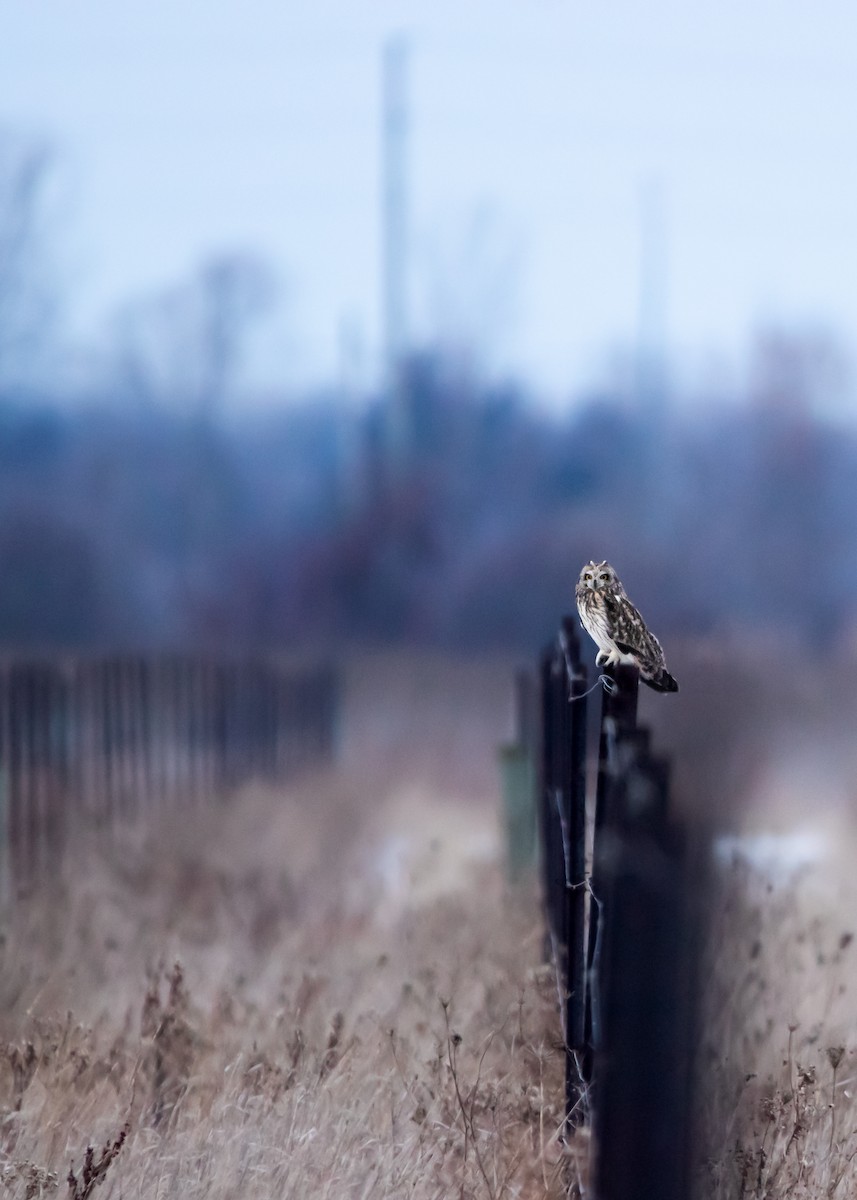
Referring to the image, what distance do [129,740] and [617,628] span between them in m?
8.62

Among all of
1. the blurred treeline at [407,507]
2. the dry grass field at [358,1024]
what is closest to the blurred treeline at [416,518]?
the blurred treeline at [407,507]

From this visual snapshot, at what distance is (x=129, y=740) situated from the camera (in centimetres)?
1188

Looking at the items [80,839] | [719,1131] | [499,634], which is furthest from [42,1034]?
[499,634]

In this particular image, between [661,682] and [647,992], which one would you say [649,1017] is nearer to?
[647,992]

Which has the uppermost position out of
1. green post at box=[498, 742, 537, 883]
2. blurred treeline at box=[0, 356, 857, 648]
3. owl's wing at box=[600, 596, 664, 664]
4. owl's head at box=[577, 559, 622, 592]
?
owl's head at box=[577, 559, 622, 592]

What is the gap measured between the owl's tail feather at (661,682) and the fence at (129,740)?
14.7 ft

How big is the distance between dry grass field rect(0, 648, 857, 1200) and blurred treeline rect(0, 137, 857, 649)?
18369 millimetres

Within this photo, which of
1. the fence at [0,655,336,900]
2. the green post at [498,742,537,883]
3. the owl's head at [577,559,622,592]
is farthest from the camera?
the fence at [0,655,336,900]

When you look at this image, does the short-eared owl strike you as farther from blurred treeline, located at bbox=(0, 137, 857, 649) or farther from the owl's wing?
blurred treeline, located at bbox=(0, 137, 857, 649)

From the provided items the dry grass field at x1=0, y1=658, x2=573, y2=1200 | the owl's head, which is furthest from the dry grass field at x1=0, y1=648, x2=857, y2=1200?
the owl's head

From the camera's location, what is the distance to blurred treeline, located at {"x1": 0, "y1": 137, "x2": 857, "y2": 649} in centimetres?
2992

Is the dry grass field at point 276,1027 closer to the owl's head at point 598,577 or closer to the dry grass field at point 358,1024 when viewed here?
the dry grass field at point 358,1024

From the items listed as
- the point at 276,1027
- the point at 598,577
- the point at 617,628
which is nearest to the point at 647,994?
the point at 617,628

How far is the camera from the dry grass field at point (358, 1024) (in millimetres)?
3699
